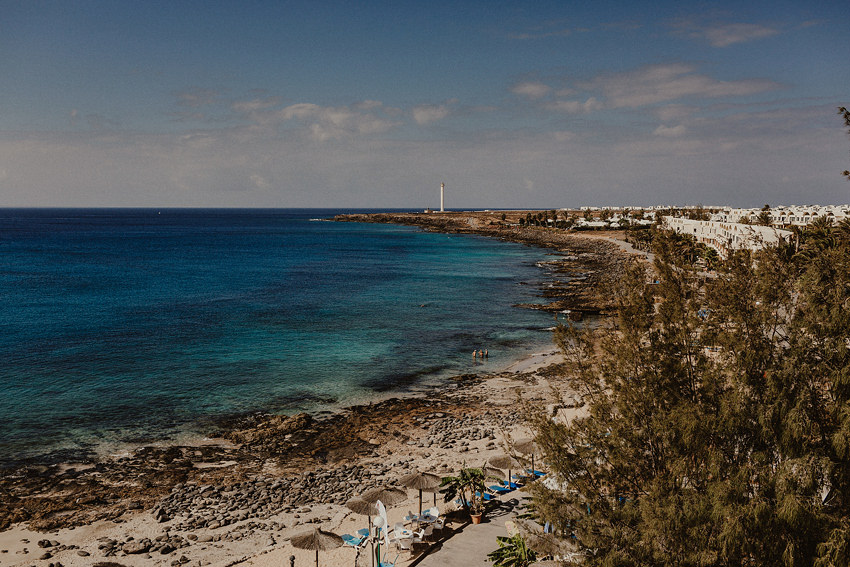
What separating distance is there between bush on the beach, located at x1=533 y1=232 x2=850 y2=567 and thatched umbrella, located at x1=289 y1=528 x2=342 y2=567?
743 centimetres

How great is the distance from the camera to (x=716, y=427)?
9.54 m

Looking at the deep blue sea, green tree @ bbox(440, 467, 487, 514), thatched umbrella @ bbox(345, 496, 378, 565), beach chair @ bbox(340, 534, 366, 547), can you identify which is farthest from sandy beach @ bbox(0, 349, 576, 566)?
the deep blue sea

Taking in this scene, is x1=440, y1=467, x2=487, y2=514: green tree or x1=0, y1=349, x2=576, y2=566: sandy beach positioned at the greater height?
x1=440, y1=467, x2=487, y2=514: green tree

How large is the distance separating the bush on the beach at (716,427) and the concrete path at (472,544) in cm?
565

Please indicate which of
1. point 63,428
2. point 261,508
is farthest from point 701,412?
point 63,428

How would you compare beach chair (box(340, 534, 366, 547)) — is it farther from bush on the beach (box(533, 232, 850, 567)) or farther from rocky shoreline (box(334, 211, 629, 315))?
rocky shoreline (box(334, 211, 629, 315))

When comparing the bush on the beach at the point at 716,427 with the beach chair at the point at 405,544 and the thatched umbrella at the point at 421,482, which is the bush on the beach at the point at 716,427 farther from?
the thatched umbrella at the point at 421,482

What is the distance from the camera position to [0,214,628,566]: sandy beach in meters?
17.8

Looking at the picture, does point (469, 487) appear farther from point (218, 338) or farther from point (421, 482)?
point (218, 338)

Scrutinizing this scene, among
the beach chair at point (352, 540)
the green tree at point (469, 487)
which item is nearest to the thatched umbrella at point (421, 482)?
the green tree at point (469, 487)

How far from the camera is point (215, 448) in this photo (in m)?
25.6

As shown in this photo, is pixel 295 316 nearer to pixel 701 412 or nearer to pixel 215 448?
pixel 215 448

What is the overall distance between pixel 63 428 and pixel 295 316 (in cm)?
2836

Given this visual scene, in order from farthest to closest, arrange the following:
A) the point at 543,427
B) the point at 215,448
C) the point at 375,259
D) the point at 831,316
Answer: the point at 375,259 → the point at 215,448 → the point at 543,427 → the point at 831,316
